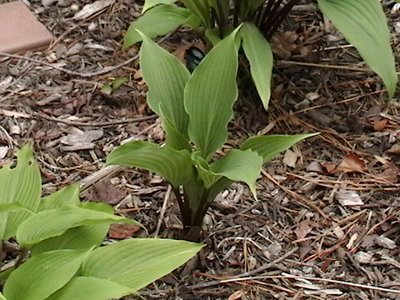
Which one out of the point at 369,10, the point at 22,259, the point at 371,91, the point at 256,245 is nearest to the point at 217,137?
the point at 256,245

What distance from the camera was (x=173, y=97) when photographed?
1.91 meters

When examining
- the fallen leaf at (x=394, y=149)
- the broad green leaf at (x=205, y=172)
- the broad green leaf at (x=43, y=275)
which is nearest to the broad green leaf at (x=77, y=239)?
the broad green leaf at (x=43, y=275)

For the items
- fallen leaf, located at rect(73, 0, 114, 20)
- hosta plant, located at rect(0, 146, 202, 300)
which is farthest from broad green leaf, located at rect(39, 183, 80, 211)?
fallen leaf, located at rect(73, 0, 114, 20)

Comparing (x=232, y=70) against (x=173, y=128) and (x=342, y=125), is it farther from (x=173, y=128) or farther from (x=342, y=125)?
(x=342, y=125)

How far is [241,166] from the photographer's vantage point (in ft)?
5.65

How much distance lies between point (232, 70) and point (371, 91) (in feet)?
2.58

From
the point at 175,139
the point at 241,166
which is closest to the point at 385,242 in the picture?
the point at 241,166

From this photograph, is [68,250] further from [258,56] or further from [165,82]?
[258,56]

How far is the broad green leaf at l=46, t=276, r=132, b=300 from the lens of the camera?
1.46 m

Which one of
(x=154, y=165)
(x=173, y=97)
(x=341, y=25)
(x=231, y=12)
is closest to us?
(x=154, y=165)

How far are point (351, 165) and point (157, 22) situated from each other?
28.4 inches

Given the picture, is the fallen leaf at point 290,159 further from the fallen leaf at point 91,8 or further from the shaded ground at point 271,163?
the fallen leaf at point 91,8

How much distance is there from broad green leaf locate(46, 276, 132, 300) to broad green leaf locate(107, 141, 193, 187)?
0.90 ft

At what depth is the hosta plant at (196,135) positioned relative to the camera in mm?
1729
